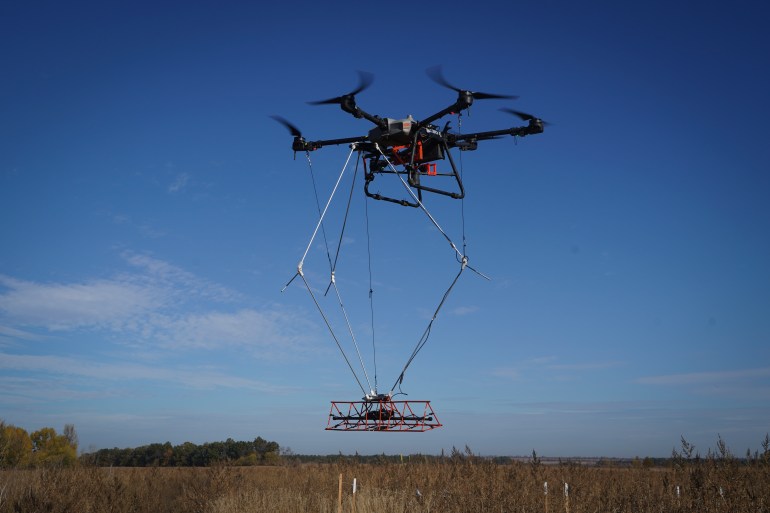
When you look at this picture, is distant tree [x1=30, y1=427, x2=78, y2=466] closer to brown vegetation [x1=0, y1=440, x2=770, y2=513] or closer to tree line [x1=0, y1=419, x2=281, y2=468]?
tree line [x1=0, y1=419, x2=281, y2=468]

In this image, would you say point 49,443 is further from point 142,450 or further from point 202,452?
point 202,452

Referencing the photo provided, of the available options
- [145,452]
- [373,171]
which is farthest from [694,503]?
[145,452]

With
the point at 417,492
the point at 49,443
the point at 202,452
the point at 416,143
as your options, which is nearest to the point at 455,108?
the point at 416,143

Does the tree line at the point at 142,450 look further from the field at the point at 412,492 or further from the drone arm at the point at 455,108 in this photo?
the drone arm at the point at 455,108

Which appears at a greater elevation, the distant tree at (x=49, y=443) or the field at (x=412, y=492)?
the field at (x=412, y=492)

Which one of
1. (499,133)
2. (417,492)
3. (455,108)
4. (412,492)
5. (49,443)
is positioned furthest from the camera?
(49,443)

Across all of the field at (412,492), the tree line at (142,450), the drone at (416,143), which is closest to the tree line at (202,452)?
the tree line at (142,450)
